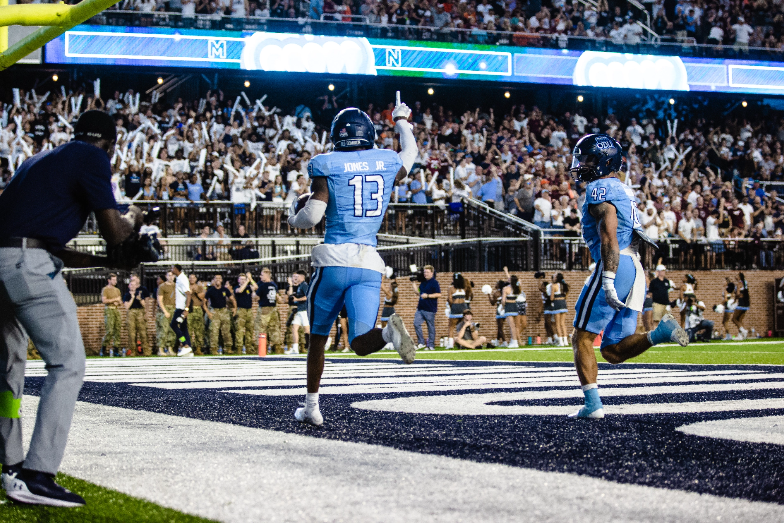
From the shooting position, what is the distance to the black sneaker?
3.48 meters

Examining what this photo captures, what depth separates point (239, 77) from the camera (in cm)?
2981

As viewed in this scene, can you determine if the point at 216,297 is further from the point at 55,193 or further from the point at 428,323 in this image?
the point at 55,193

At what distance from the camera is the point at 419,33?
2916cm

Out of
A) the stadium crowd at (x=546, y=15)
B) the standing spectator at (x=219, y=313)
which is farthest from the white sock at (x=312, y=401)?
the stadium crowd at (x=546, y=15)

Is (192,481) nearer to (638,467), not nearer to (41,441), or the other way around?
(41,441)

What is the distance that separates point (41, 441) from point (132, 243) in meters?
0.90

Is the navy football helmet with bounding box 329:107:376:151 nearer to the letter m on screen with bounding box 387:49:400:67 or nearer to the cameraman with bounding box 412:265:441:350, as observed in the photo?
the cameraman with bounding box 412:265:441:350

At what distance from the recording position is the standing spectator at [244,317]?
1989 cm

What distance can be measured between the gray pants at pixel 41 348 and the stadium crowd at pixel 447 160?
18082 mm

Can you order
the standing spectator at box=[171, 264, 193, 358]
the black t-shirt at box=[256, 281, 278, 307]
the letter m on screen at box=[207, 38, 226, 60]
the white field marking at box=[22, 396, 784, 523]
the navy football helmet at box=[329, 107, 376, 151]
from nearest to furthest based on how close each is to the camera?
the white field marking at box=[22, 396, 784, 523]
the navy football helmet at box=[329, 107, 376, 151]
the standing spectator at box=[171, 264, 193, 358]
the black t-shirt at box=[256, 281, 278, 307]
the letter m on screen at box=[207, 38, 226, 60]

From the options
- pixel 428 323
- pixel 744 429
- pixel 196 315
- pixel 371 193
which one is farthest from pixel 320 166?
pixel 196 315

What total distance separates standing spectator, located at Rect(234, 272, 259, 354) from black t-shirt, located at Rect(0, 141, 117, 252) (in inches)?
630

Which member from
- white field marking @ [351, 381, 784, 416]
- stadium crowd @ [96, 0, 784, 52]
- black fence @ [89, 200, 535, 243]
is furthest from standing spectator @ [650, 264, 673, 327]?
stadium crowd @ [96, 0, 784, 52]

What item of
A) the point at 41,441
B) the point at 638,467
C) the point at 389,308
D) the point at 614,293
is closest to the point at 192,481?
the point at 41,441
